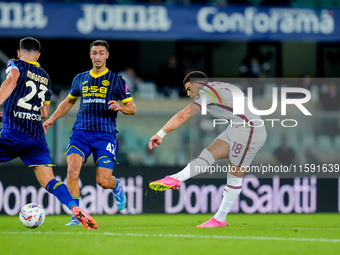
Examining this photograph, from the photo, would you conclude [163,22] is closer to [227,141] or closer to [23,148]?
[227,141]

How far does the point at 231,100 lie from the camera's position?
8.72m

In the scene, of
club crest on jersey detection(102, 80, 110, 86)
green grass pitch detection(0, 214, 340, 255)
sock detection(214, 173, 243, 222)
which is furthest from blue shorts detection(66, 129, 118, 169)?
sock detection(214, 173, 243, 222)

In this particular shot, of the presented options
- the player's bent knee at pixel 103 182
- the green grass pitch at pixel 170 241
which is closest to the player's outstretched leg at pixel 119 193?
the player's bent knee at pixel 103 182

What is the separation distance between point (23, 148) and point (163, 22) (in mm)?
Result: 8185

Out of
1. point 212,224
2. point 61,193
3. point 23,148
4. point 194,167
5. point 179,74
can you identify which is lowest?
point 212,224

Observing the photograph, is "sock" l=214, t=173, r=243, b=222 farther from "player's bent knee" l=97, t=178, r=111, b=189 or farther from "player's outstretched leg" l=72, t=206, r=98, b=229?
"player's outstretched leg" l=72, t=206, r=98, b=229

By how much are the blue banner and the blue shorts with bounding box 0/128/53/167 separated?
7269mm

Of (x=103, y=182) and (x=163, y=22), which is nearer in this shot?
(x=103, y=182)

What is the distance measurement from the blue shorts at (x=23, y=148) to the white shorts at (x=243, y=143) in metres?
2.25

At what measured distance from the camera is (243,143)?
28.9ft

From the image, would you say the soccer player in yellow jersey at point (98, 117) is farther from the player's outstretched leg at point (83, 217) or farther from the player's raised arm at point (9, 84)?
the player's raised arm at point (9, 84)

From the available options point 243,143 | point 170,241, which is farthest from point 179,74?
point 170,241

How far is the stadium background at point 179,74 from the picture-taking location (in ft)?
41.3

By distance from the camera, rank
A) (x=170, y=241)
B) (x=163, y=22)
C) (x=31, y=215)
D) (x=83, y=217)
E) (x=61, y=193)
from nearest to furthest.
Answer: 1. (x=170, y=241)
2. (x=83, y=217)
3. (x=61, y=193)
4. (x=31, y=215)
5. (x=163, y=22)
